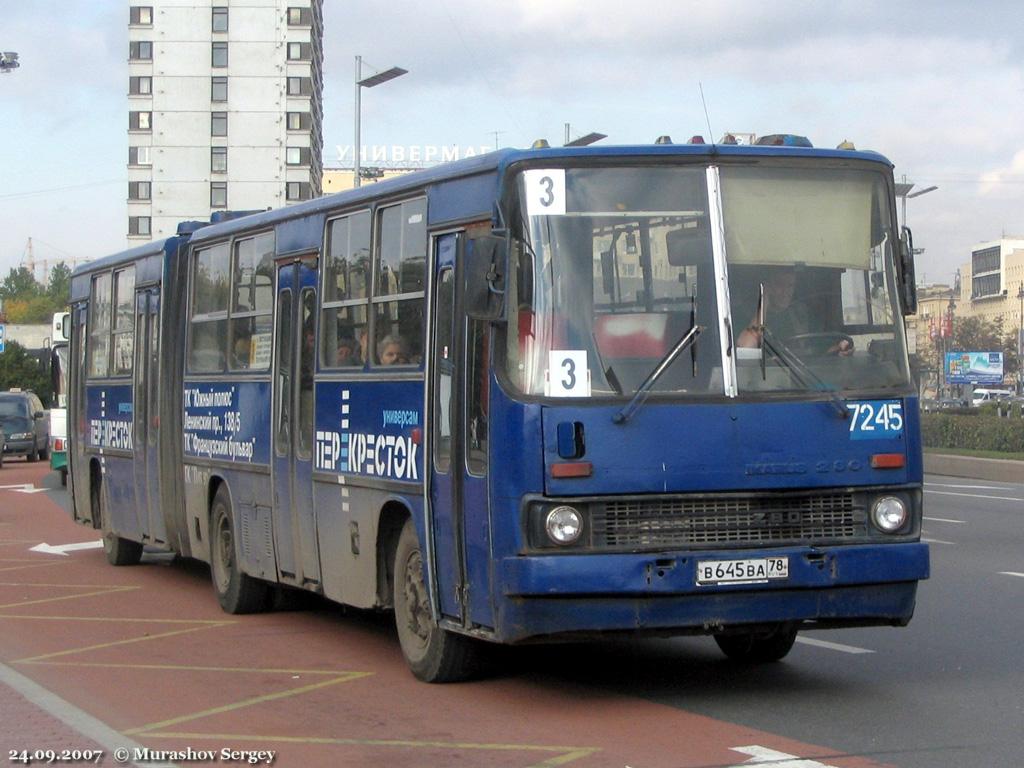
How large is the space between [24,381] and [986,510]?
222 feet

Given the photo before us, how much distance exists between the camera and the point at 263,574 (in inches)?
522

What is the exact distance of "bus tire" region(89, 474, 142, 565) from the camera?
18406 mm

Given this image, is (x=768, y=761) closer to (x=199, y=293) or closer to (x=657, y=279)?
(x=657, y=279)

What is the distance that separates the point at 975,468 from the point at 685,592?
3112 centimetres

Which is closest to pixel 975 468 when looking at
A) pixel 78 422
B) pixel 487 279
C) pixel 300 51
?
pixel 78 422

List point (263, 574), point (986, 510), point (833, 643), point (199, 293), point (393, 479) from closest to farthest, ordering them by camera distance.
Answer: point (393, 479) < point (833, 643) < point (263, 574) < point (199, 293) < point (986, 510)

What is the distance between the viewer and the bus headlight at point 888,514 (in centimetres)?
916

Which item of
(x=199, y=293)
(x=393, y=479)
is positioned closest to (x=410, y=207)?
(x=393, y=479)

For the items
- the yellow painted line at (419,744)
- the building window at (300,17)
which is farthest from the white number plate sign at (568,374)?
the building window at (300,17)

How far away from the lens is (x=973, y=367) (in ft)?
325

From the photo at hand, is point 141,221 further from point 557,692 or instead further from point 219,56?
point 557,692

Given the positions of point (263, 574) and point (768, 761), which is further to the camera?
point (263, 574)

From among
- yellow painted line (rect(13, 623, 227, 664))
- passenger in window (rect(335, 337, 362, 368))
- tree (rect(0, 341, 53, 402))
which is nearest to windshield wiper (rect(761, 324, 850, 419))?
passenger in window (rect(335, 337, 362, 368))

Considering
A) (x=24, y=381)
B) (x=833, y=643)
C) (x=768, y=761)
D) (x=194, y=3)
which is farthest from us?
(x=194, y=3)
